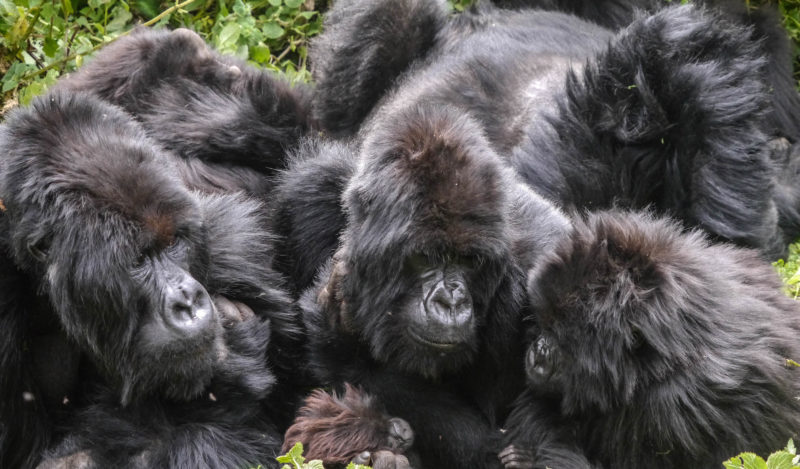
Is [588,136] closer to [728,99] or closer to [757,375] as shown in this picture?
[728,99]

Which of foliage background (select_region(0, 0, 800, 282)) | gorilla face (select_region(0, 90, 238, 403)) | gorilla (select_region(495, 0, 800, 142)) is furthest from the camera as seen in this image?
gorilla (select_region(495, 0, 800, 142))

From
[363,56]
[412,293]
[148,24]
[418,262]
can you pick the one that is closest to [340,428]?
[412,293]

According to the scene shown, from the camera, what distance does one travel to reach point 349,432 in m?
4.30

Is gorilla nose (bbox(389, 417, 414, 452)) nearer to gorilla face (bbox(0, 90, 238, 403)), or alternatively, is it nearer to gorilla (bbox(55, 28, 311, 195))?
gorilla face (bbox(0, 90, 238, 403))

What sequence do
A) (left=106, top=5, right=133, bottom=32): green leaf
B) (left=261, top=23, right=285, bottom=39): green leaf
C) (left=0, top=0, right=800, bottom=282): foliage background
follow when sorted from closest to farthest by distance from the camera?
(left=0, top=0, right=800, bottom=282): foliage background < (left=106, top=5, right=133, bottom=32): green leaf < (left=261, top=23, right=285, bottom=39): green leaf

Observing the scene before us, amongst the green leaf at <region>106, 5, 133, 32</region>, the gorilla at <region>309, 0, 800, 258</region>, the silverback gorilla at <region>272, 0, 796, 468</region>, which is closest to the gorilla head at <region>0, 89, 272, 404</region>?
the silverback gorilla at <region>272, 0, 796, 468</region>

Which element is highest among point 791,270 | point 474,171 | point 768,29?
point 474,171

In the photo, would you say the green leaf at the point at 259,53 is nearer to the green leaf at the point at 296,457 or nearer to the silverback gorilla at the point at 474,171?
the silverback gorilla at the point at 474,171

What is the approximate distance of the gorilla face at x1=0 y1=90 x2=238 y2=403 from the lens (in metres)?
3.96

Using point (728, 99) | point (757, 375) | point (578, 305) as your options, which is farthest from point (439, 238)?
point (728, 99)

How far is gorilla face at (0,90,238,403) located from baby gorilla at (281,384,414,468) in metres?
0.46

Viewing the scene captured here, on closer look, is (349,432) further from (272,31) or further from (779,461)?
(272,31)

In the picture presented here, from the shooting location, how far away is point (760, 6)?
6922 millimetres

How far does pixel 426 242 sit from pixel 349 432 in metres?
0.82
